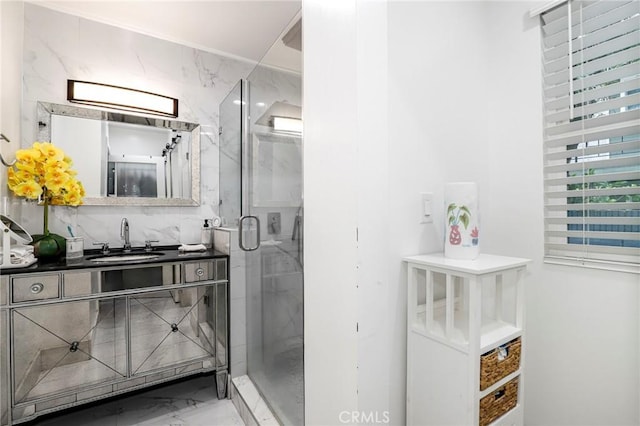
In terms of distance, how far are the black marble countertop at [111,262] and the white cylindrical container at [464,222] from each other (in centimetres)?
137

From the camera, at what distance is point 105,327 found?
5.12 ft

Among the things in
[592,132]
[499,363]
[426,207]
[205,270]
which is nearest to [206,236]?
[205,270]

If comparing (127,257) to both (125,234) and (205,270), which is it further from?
(205,270)

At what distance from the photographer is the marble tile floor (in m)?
1.71

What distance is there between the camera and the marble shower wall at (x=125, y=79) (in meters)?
1.78

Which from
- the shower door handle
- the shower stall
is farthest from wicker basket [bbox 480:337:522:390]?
the shower door handle

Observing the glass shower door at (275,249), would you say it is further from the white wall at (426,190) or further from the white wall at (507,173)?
the white wall at (507,173)

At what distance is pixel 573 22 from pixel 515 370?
134 cm

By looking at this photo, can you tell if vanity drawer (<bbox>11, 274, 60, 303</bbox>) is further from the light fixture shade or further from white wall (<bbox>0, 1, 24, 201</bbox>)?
the light fixture shade

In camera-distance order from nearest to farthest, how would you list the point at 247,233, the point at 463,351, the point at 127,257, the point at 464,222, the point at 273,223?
the point at 463,351 → the point at 464,222 → the point at 273,223 → the point at 247,233 → the point at 127,257

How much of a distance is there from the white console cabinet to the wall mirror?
177 cm

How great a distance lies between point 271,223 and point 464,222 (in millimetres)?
905

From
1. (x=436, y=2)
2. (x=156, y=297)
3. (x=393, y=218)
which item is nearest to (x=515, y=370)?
(x=393, y=218)

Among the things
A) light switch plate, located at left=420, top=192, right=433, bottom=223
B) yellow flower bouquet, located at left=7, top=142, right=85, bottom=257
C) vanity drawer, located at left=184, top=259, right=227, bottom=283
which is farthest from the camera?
vanity drawer, located at left=184, top=259, right=227, bottom=283
